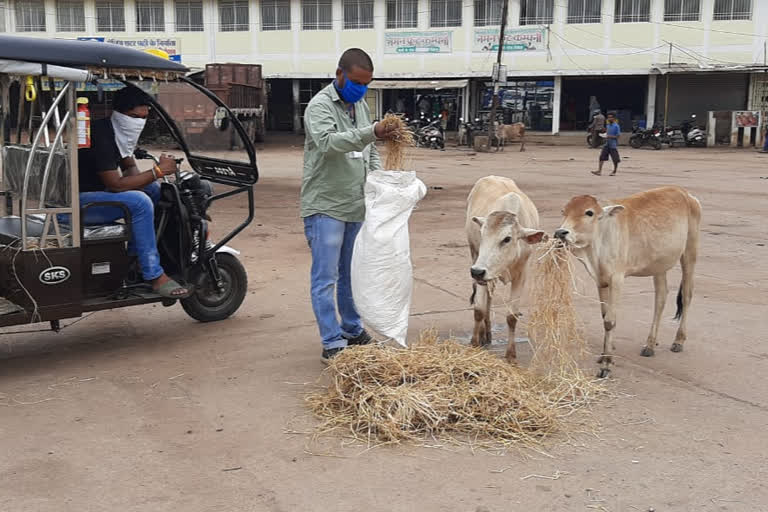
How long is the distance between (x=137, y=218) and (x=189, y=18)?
3854cm

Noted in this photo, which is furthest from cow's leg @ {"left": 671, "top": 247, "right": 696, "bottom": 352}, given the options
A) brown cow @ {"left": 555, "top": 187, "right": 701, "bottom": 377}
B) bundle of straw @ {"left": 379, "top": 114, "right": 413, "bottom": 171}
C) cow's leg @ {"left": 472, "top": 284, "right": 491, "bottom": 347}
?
bundle of straw @ {"left": 379, "top": 114, "right": 413, "bottom": 171}

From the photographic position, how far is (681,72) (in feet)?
118

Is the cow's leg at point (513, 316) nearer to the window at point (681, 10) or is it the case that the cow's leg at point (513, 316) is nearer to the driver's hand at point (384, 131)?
the driver's hand at point (384, 131)

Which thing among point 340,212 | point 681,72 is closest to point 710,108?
point 681,72

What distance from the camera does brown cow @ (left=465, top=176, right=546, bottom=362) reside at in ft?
17.4

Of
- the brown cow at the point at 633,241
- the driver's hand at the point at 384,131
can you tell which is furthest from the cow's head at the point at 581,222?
the driver's hand at the point at 384,131

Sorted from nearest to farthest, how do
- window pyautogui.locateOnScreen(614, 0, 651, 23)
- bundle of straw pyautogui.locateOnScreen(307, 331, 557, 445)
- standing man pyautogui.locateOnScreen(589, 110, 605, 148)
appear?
bundle of straw pyautogui.locateOnScreen(307, 331, 557, 445)
standing man pyautogui.locateOnScreen(589, 110, 605, 148)
window pyautogui.locateOnScreen(614, 0, 651, 23)

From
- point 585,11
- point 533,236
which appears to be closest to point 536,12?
point 585,11

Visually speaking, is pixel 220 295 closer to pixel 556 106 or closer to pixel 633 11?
pixel 556 106

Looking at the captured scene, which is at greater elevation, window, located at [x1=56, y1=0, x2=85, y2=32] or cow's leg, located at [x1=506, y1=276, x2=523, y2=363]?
window, located at [x1=56, y1=0, x2=85, y2=32]

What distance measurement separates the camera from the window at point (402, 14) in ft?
129

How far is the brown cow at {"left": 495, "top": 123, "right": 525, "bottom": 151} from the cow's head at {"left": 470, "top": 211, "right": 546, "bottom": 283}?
1073 inches

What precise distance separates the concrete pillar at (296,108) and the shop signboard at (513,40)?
989 cm

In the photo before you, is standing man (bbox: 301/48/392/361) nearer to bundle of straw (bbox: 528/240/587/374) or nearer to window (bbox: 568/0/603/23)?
bundle of straw (bbox: 528/240/587/374)
